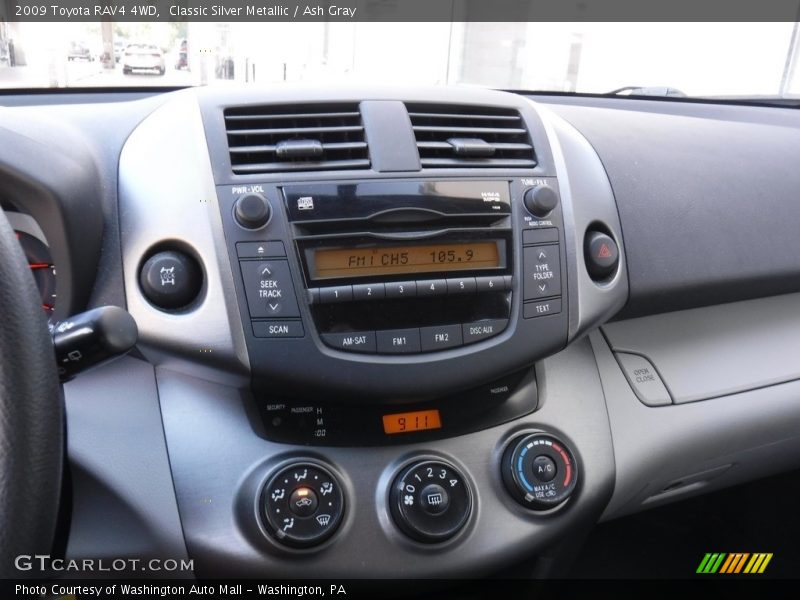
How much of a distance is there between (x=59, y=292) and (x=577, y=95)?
1378mm

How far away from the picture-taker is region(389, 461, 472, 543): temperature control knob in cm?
109

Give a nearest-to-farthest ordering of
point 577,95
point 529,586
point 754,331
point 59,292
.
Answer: point 59,292 → point 529,586 → point 754,331 → point 577,95

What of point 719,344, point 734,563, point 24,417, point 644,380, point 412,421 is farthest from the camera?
point 734,563

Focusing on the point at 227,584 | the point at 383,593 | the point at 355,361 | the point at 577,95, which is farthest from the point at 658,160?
the point at 227,584

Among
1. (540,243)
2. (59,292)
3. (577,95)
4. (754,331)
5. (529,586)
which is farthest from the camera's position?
(577,95)

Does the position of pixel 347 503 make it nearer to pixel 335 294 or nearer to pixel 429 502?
pixel 429 502

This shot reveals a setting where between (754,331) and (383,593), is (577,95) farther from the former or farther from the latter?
(383,593)

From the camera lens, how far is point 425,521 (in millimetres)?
1090

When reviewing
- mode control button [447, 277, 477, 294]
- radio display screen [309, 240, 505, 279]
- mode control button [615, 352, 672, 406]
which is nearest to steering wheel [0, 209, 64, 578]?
radio display screen [309, 240, 505, 279]

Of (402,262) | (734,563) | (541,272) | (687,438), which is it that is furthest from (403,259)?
(734,563)

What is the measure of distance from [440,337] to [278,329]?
9.5 inches

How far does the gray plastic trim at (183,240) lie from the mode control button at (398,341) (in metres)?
0.20

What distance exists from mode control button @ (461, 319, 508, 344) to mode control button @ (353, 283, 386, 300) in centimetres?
14

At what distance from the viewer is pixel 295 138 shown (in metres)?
1.11
